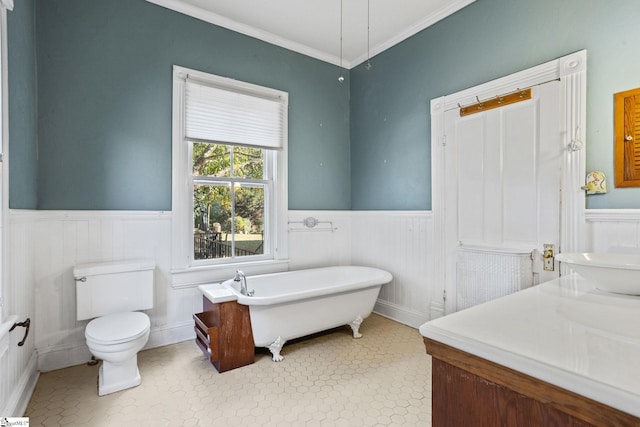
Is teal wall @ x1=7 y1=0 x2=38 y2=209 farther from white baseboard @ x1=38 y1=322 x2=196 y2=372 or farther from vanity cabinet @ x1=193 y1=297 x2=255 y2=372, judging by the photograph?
vanity cabinet @ x1=193 y1=297 x2=255 y2=372

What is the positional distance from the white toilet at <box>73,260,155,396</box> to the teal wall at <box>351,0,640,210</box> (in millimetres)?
2431

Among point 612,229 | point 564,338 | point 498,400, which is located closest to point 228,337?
point 498,400

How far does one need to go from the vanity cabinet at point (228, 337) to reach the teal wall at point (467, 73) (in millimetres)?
1930

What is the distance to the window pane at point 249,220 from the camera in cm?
326

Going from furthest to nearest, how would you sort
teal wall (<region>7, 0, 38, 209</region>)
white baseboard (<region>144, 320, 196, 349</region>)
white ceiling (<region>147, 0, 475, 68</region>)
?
white ceiling (<region>147, 0, 475, 68</region>)
white baseboard (<region>144, 320, 196, 349</region>)
teal wall (<region>7, 0, 38, 209</region>)

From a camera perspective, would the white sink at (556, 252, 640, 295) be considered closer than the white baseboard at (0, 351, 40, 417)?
Yes

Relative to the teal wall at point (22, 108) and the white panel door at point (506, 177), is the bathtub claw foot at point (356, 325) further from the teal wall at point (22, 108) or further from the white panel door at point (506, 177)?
the teal wall at point (22, 108)

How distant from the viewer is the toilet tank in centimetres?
229

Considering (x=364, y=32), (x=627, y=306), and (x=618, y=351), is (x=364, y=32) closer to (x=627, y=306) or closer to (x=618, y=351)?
(x=627, y=306)

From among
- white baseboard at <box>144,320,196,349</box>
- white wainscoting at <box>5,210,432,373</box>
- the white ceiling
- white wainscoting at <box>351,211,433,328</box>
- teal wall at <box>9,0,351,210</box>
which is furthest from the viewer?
white wainscoting at <box>351,211,433,328</box>

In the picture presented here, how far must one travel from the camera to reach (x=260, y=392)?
2064mm

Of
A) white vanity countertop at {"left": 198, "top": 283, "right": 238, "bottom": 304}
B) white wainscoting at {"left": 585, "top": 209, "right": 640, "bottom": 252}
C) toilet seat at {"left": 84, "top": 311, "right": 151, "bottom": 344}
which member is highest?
white wainscoting at {"left": 585, "top": 209, "right": 640, "bottom": 252}

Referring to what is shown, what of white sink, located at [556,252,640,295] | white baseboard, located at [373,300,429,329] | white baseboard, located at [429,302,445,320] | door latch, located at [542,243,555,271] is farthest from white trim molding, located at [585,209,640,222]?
white baseboard, located at [373,300,429,329]

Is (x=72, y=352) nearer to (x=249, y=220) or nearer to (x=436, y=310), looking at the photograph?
(x=249, y=220)
